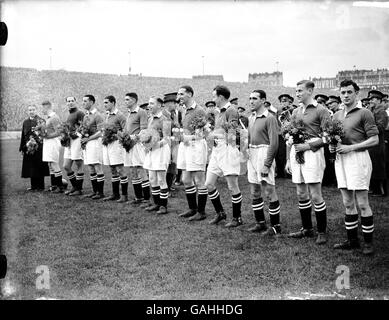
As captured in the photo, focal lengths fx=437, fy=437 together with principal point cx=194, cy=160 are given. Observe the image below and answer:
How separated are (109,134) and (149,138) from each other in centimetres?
152

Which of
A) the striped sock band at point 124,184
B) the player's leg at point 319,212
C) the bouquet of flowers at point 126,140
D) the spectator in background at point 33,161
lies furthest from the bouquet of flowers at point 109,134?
the player's leg at point 319,212

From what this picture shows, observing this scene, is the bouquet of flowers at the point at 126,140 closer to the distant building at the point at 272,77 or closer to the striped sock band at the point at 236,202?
the striped sock band at the point at 236,202

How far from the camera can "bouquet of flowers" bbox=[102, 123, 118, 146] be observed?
10.2m

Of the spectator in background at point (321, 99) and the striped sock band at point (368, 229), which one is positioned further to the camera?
the spectator in background at point (321, 99)

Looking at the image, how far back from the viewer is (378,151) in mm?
10555

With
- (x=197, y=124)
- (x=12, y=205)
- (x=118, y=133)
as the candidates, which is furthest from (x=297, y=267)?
(x=12, y=205)

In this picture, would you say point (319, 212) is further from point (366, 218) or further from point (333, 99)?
point (333, 99)

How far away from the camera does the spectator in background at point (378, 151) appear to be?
10.4 meters

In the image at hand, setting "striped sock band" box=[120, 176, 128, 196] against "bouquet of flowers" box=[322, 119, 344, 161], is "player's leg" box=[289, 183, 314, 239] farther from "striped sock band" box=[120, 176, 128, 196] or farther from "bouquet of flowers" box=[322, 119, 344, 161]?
"striped sock band" box=[120, 176, 128, 196]

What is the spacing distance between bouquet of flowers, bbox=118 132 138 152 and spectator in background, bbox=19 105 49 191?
12.3 ft

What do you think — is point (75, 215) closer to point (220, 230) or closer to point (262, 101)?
point (220, 230)

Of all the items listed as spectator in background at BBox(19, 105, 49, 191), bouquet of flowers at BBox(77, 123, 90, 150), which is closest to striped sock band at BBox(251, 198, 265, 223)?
bouquet of flowers at BBox(77, 123, 90, 150)

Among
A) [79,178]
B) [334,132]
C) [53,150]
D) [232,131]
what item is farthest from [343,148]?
[53,150]

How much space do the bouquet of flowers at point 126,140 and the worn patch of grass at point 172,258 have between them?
149 cm
